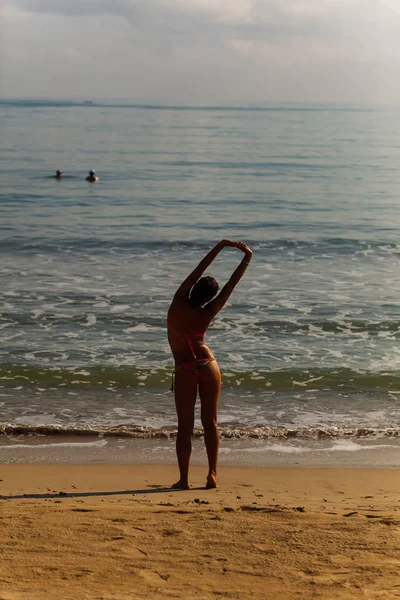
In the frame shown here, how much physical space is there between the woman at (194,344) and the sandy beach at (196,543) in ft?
1.77

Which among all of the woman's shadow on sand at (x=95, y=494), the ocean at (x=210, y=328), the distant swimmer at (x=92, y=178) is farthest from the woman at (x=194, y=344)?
the distant swimmer at (x=92, y=178)

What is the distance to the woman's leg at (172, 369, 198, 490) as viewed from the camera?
5.82 metres

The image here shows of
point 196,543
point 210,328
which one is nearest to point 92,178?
point 210,328

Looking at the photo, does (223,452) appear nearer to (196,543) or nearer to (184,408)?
(184,408)

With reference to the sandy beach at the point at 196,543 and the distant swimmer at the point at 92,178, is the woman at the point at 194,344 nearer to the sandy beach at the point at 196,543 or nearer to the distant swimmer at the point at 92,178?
the sandy beach at the point at 196,543

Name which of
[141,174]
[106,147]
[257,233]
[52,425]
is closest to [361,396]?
[52,425]

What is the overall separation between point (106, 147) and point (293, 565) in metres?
48.3

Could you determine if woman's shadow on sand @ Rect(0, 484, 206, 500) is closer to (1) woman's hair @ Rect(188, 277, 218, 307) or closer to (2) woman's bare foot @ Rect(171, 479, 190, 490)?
(2) woman's bare foot @ Rect(171, 479, 190, 490)

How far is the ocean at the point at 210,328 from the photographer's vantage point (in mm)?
7684

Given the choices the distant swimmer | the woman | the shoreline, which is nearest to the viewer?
the woman

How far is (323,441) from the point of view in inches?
300

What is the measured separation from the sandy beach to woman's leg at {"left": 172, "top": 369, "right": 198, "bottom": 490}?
24 centimetres

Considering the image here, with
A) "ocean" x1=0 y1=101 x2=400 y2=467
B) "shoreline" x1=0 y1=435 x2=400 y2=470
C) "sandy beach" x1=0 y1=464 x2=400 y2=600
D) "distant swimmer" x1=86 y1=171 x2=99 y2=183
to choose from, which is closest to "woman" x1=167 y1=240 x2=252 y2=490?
"sandy beach" x1=0 y1=464 x2=400 y2=600

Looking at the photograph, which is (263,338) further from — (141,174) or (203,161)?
(203,161)
